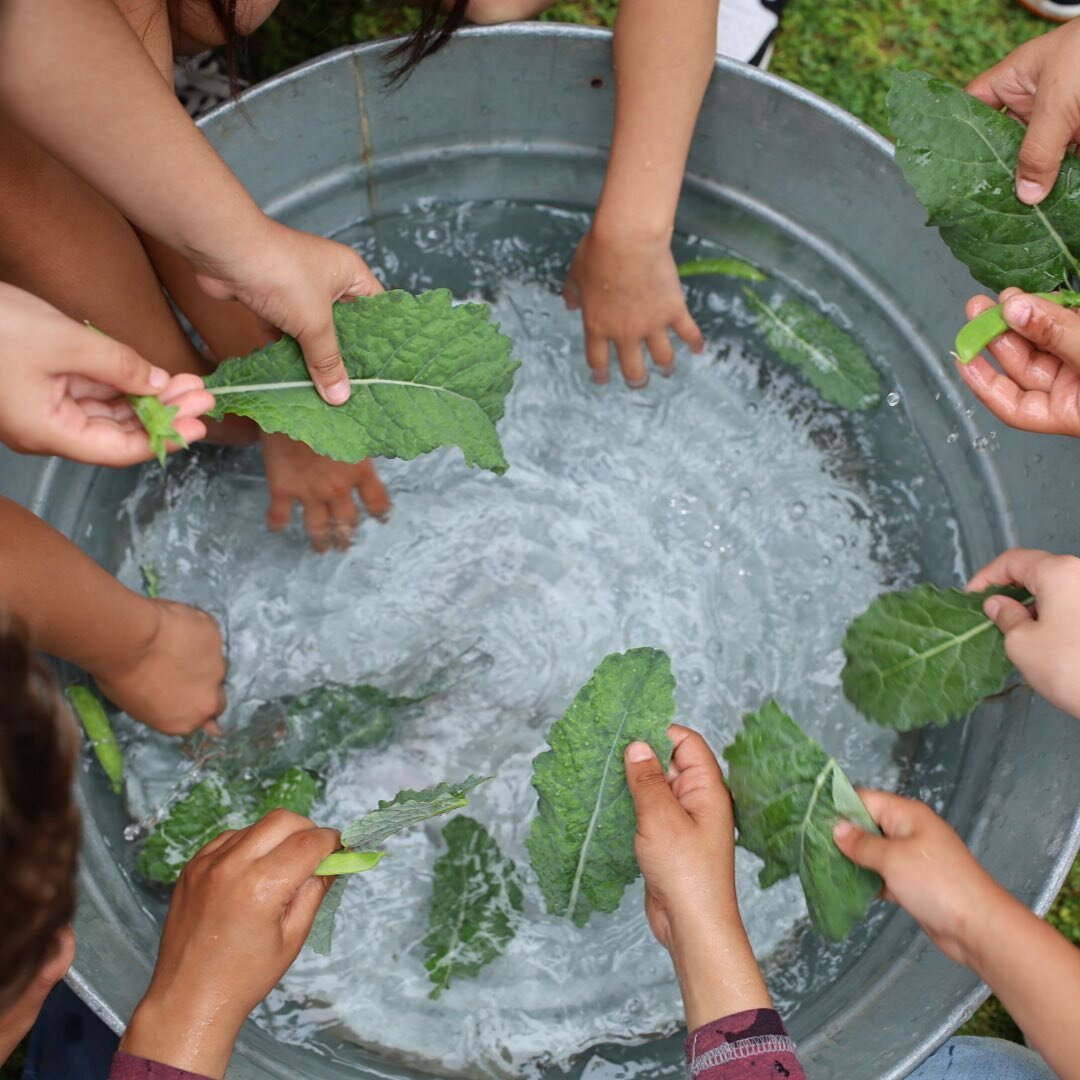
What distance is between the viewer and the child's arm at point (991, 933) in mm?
947

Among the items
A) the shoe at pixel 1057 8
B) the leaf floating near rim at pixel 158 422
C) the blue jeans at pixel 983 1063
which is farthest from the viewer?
the shoe at pixel 1057 8

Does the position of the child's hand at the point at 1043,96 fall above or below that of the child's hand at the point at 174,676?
above

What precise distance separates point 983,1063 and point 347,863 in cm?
82

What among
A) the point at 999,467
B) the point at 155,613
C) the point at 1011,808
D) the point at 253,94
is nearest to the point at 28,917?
the point at 155,613

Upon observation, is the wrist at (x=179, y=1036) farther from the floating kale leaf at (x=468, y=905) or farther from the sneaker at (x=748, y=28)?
the sneaker at (x=748, y=28)

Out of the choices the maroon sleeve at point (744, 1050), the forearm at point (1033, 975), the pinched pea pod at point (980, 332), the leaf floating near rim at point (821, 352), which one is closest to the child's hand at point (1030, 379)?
the pinched pea pod at point (980, 332)

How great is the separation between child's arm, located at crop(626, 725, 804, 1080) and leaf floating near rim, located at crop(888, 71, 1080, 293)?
2.23 ft

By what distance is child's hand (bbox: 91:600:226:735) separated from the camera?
4.16ft

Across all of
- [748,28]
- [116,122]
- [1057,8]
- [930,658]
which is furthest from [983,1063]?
[1057,8]

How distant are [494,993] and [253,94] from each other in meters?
1.13

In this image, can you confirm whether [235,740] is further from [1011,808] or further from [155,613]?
[1011,808]

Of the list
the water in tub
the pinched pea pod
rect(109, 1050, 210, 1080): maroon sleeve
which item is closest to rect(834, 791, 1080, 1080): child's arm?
the water in tub

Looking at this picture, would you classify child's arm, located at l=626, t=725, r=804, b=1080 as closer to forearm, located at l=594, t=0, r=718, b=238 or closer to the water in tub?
the water in tub

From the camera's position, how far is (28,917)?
814mm
